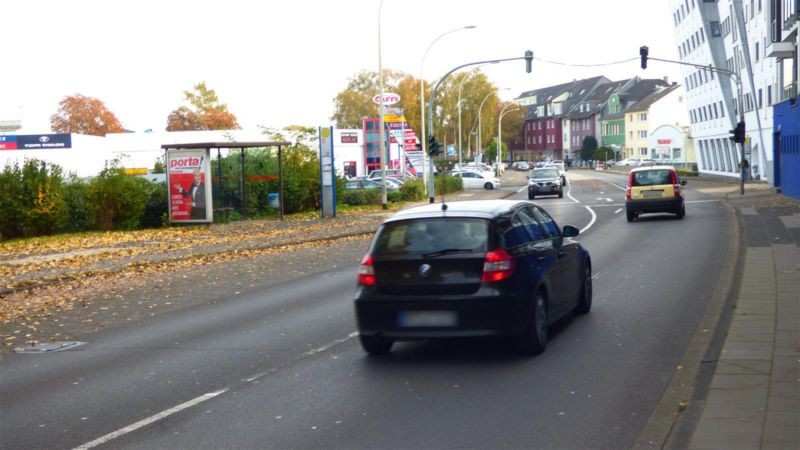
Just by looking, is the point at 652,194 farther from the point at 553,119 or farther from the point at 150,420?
the point at 553,119

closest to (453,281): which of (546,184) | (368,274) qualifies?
(368,274)

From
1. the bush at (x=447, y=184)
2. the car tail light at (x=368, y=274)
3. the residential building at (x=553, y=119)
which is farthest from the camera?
the residential building at (x=553, y=119)

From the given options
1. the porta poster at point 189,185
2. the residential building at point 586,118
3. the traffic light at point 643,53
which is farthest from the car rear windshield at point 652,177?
the residential building at point 586,118

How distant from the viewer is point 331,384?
8.30m

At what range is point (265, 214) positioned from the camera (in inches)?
1438

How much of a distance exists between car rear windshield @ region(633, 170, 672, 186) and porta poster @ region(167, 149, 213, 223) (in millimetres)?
13930

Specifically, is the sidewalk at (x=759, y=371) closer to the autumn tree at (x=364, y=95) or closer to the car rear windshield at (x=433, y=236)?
the car rear windshield at (x=433, y=236)

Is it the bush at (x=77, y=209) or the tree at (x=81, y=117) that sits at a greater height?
the tree at (x=81, y=117)

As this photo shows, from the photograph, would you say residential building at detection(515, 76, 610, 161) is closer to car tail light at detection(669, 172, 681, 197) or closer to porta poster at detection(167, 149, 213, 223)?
car tail light at detection(669, 172, 681, 197)

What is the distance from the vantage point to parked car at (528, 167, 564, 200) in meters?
50.6

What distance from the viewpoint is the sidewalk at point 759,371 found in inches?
239

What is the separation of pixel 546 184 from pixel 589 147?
98.3 metres

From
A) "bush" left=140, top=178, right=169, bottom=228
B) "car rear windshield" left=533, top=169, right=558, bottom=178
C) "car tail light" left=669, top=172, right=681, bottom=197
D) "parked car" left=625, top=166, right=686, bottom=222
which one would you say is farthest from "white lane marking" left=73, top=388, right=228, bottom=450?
"car rear windshield" left=533, top=169, right=558, bottom=178

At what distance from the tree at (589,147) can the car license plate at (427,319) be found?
139081 millimetres
